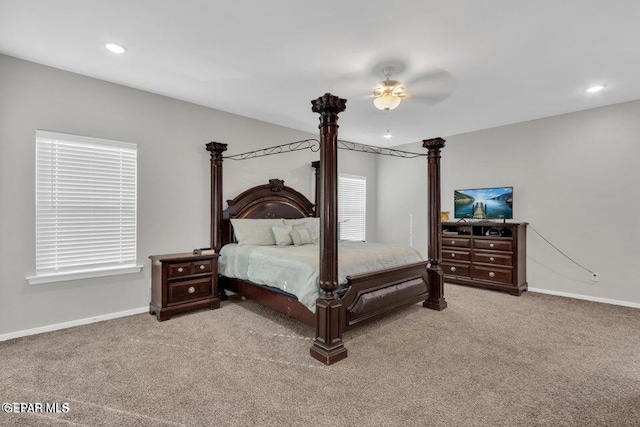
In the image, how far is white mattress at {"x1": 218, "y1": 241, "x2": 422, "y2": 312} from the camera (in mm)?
2894

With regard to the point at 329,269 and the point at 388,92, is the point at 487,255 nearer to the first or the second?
the point at 388,92

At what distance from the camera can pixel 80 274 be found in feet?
11.0

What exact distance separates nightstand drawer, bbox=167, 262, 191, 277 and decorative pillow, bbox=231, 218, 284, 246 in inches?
29.8

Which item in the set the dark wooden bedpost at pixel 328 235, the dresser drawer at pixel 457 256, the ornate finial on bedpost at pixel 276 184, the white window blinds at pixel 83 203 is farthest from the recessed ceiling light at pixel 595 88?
the white window blinds at pixel 83 203

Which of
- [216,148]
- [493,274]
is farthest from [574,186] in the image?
[216,148]

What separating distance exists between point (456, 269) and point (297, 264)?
11.2 ft

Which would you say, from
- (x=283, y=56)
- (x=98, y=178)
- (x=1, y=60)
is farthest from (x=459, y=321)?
(x=1, y=60)

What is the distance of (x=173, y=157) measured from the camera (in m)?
4.10

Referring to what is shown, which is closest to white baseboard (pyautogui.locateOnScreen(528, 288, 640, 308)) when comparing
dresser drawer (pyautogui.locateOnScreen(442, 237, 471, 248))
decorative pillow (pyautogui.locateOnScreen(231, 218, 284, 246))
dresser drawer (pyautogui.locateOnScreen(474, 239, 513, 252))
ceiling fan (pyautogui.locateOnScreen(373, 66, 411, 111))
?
dresser drawer (pyautogui.locateOnScreen(474, 239, 513, 252))

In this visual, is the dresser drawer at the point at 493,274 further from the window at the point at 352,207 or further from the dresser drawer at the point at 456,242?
the window at the point at 352,207

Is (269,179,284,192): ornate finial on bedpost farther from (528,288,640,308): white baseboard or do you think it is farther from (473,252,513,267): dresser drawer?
(528,288,640,308): white baseboard

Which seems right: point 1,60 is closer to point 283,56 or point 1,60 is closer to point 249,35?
point 249,35

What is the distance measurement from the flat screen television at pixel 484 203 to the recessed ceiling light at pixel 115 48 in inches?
213

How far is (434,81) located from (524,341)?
2871mm
